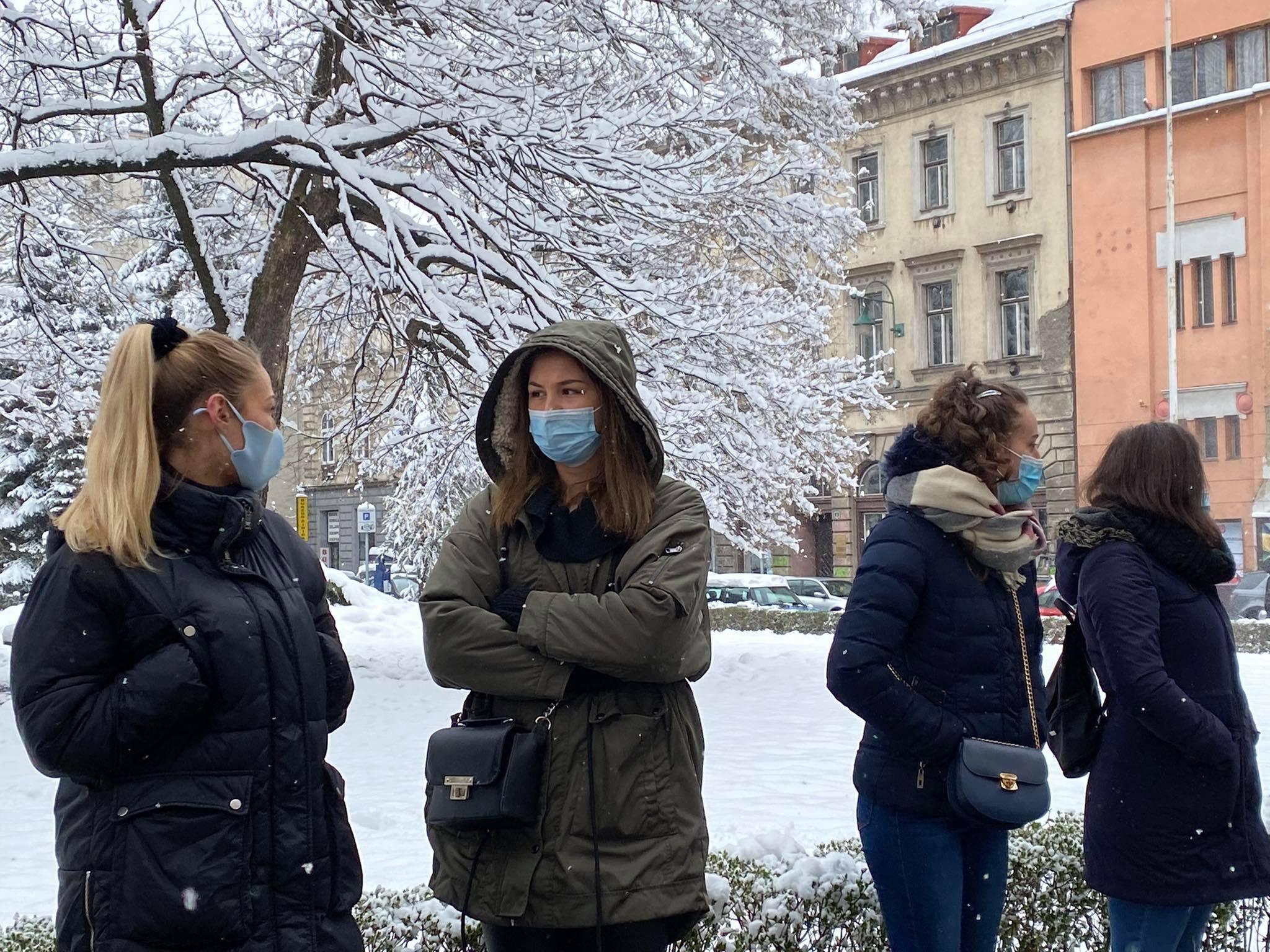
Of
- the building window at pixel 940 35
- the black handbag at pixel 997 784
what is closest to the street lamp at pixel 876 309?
the building window at pixel 940 35

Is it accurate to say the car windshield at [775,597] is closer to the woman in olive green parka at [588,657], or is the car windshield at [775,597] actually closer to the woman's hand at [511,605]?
the woman in olive green parka at [588,657]

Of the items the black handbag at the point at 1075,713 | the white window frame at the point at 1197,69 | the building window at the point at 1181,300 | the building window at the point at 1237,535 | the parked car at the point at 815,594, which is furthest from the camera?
the building window at the point at 1181,300

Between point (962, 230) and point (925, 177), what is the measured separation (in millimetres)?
2140

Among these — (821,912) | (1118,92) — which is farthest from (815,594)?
(821,912)

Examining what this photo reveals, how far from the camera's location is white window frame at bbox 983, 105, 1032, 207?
35531mm

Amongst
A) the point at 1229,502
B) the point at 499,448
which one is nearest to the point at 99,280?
the point at 499,448

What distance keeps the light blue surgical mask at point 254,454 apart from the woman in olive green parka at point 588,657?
1.40 ft

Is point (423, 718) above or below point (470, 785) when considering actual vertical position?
below

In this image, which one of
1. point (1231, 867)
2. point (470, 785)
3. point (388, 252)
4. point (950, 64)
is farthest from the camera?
point (950, 64)

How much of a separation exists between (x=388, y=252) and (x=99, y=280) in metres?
4.92

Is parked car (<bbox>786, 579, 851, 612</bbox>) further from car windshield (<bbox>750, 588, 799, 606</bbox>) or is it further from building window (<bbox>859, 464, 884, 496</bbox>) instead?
building window (<bbox>859, 464, 884, 496</bbox>)

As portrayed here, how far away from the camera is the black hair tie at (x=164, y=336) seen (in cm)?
259

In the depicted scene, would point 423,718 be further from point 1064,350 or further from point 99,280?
point 1064,350

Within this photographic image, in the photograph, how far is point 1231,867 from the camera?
342 centimetres
